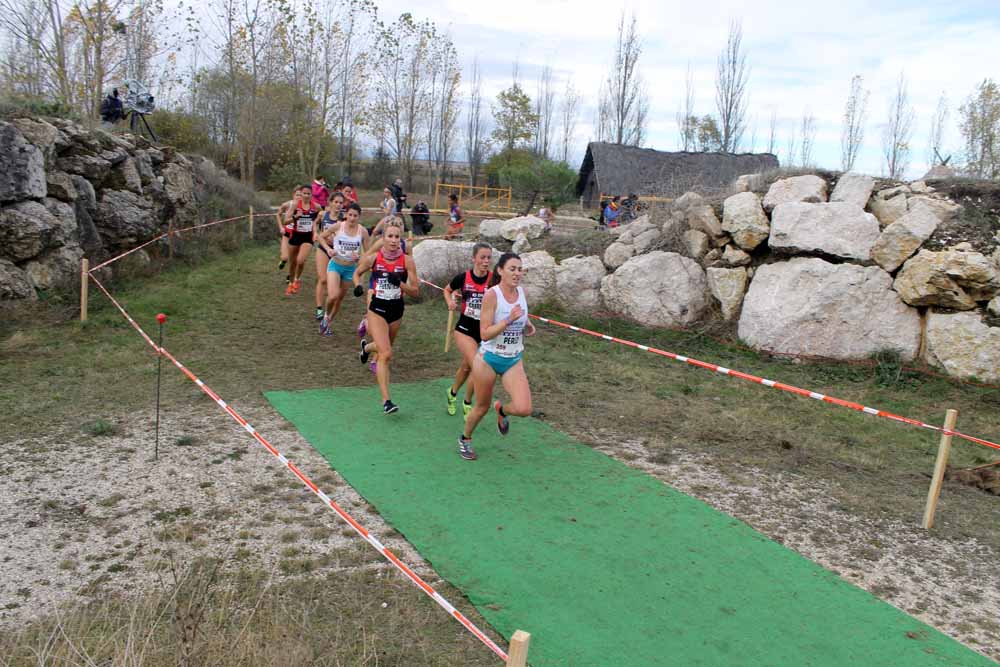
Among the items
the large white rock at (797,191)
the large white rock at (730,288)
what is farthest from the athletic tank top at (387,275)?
the large white rock at (797,191)

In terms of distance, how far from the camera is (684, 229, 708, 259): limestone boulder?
12992 mm

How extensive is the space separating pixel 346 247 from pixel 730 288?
6115 millimetres

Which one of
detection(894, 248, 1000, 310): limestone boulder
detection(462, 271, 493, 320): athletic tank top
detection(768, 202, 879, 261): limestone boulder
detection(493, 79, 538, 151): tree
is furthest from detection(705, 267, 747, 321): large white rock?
detection(493, 79, 538, 151): tree

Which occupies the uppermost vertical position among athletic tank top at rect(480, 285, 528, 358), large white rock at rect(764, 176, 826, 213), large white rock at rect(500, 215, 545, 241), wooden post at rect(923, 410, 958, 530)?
large white rock at rect(764, 176, 826, 213)

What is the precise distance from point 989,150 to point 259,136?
29.5 meters

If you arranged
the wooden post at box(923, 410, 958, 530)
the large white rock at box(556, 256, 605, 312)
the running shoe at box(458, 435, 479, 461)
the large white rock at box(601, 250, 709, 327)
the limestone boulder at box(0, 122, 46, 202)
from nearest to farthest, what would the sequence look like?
1. the wooden post at box(923, 410, 958, 530)
2. the running shoe at box(458, 435, 479, 461)
3. the limestone boulder at box(0, 122, 46, 202)
4. the large white rock at box(601, 250, 709, 327)
5. the large white rock at box(556, 256, 605, 312)

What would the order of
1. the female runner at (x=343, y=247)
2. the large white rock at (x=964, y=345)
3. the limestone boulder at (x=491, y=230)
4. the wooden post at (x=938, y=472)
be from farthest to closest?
the limestone boulder at (x=491, y=230) → the female runner at (x=343, y=247) → the large white rock at (x=964, y=345) → the wooden post at (x=938, y=472)

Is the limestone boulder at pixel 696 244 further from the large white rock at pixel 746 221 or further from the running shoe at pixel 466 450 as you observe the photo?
the running shoe at pixel 466 450

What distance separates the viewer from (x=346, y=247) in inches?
400

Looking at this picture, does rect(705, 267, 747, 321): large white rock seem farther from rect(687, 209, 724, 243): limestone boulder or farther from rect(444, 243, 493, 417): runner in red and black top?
rect(444, 243, 493, 417): runner in red and black top

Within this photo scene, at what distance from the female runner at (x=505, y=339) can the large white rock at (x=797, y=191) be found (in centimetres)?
743

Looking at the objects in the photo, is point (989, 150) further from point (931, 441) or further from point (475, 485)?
point (475, 485)

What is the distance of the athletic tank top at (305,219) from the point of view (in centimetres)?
1197

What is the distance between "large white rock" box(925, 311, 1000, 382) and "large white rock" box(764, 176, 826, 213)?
272 cm
